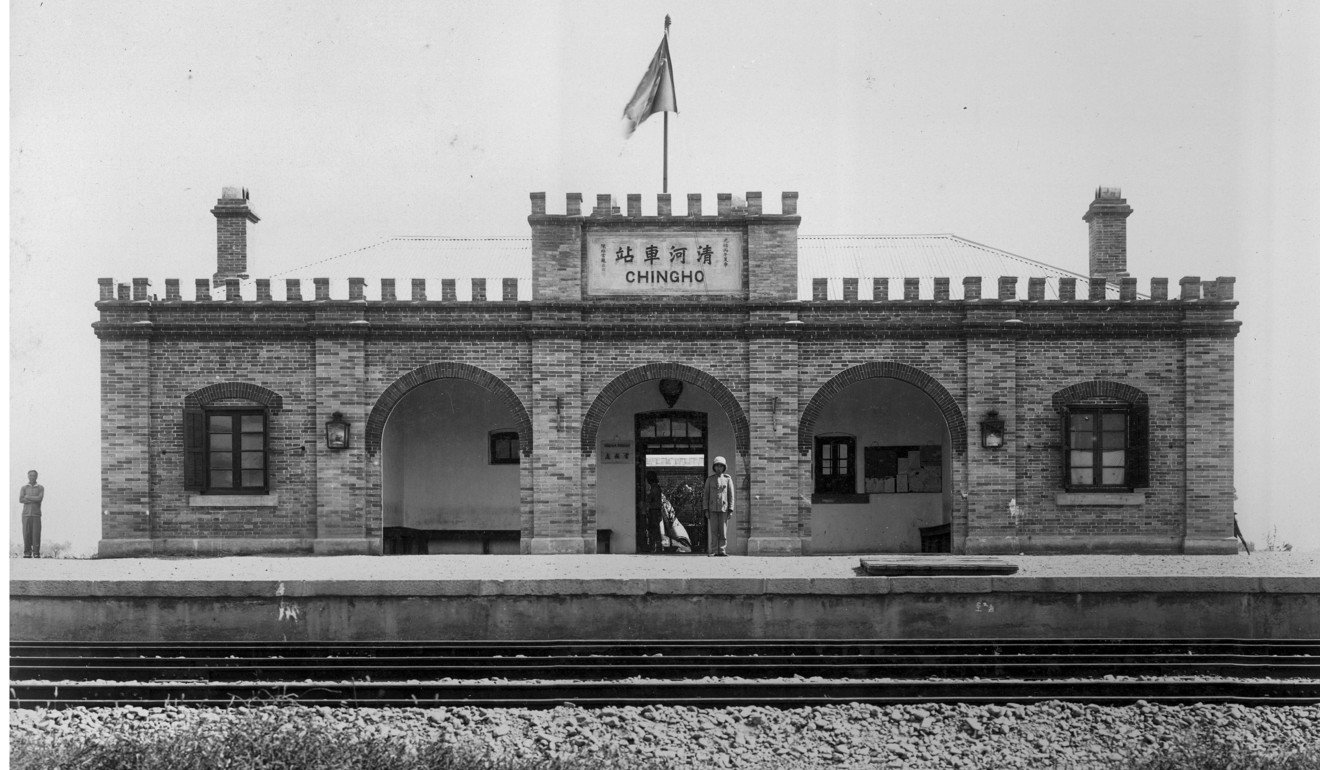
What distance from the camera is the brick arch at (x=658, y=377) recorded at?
1554 centimetres

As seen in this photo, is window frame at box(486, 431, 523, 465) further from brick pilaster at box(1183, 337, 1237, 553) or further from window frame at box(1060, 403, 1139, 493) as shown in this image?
brick pilaster at box(1183, 337, 1237, 553)

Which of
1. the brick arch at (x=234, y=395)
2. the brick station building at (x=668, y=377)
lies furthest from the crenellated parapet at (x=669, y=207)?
the brick arch at (x=234, y=395)

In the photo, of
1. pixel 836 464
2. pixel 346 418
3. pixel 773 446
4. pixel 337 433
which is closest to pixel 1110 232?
pixel 836 464

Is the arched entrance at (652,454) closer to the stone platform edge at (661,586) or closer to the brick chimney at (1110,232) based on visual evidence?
the stone platform edge at (661,586)

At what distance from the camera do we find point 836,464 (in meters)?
17.8

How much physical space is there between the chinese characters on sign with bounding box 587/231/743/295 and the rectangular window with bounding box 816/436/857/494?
13.5 feet

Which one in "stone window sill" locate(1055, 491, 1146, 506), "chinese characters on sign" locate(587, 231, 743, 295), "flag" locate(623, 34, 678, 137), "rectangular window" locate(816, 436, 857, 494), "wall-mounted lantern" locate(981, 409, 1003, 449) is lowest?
"stone window sill" locate(1055, 491, 1146, 506)

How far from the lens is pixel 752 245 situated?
15555 millimetres

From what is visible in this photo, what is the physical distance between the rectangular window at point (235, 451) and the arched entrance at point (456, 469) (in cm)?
246

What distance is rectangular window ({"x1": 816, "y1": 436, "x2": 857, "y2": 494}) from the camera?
17.7 metres

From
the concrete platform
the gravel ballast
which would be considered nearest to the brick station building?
the concrete platform

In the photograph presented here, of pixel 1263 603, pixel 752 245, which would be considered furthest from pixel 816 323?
pixel 1263 603

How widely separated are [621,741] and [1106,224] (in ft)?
46.3

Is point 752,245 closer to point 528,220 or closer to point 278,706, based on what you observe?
point 528,220
